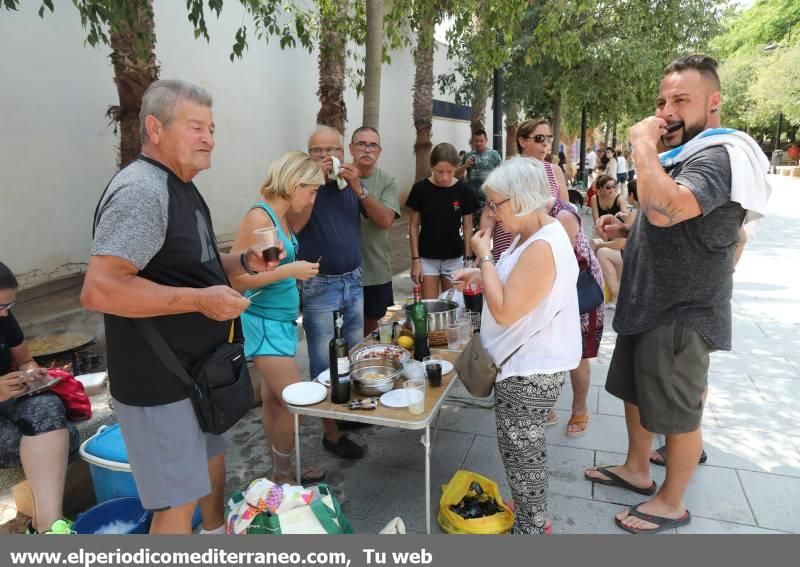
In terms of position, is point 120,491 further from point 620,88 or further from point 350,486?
point 620,88

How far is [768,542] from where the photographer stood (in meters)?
2.31

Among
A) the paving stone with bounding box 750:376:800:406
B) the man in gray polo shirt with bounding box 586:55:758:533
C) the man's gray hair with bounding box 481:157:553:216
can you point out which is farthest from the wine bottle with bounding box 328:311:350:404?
the paving stone with bounding box 750:376:800:406

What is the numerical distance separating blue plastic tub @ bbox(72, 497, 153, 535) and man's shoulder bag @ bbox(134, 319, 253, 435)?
0.88 m

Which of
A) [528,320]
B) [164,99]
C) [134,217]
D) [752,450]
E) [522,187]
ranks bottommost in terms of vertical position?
[752,450]

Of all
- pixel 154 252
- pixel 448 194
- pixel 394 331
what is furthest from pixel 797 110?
pixel 154 252

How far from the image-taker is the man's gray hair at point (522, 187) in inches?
85.4

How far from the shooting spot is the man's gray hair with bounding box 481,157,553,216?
217 centimetres

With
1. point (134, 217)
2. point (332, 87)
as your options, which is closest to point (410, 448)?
point (134, 217)

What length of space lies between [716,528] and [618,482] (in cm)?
50

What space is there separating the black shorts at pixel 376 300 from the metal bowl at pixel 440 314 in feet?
2.26

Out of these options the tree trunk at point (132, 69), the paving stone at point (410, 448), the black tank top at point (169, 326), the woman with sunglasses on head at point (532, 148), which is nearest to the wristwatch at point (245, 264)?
the black tank top at point (169, 326)

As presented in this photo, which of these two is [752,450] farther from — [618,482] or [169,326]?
[169,326]

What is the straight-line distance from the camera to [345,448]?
332cm

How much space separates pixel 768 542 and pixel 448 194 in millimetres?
3159
